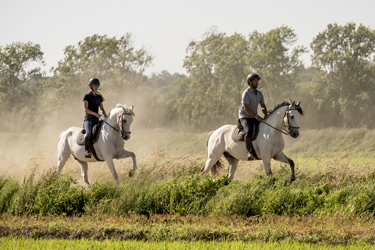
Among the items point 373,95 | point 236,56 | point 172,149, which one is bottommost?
point 172,149

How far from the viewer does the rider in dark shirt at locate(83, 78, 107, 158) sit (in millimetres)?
15016

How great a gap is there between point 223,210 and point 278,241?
2.14 metres

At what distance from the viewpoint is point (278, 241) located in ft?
29.7

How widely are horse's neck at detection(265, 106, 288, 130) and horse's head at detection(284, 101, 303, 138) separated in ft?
0.52

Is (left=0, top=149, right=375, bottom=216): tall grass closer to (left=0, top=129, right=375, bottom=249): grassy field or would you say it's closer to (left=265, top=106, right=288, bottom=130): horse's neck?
(left=0, top=129, right=375, bottom=249): grassy field

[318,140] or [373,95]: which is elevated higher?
[373,95]

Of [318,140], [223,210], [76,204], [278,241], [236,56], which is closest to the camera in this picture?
[278,241]

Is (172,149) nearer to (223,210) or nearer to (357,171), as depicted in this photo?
(357,171)

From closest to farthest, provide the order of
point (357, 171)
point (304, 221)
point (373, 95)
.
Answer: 1. point (304, 221)
2. point (357, 171)
3. point (373, 95)

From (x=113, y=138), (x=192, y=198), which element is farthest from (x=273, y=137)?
(x=113, y=138)

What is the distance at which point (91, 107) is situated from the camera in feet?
Answer: 49.8

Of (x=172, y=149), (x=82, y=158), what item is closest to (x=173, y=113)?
(x=172, y=149)

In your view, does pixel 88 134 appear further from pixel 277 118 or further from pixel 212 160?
pixel 277 118

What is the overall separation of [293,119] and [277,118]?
1.61 ft
